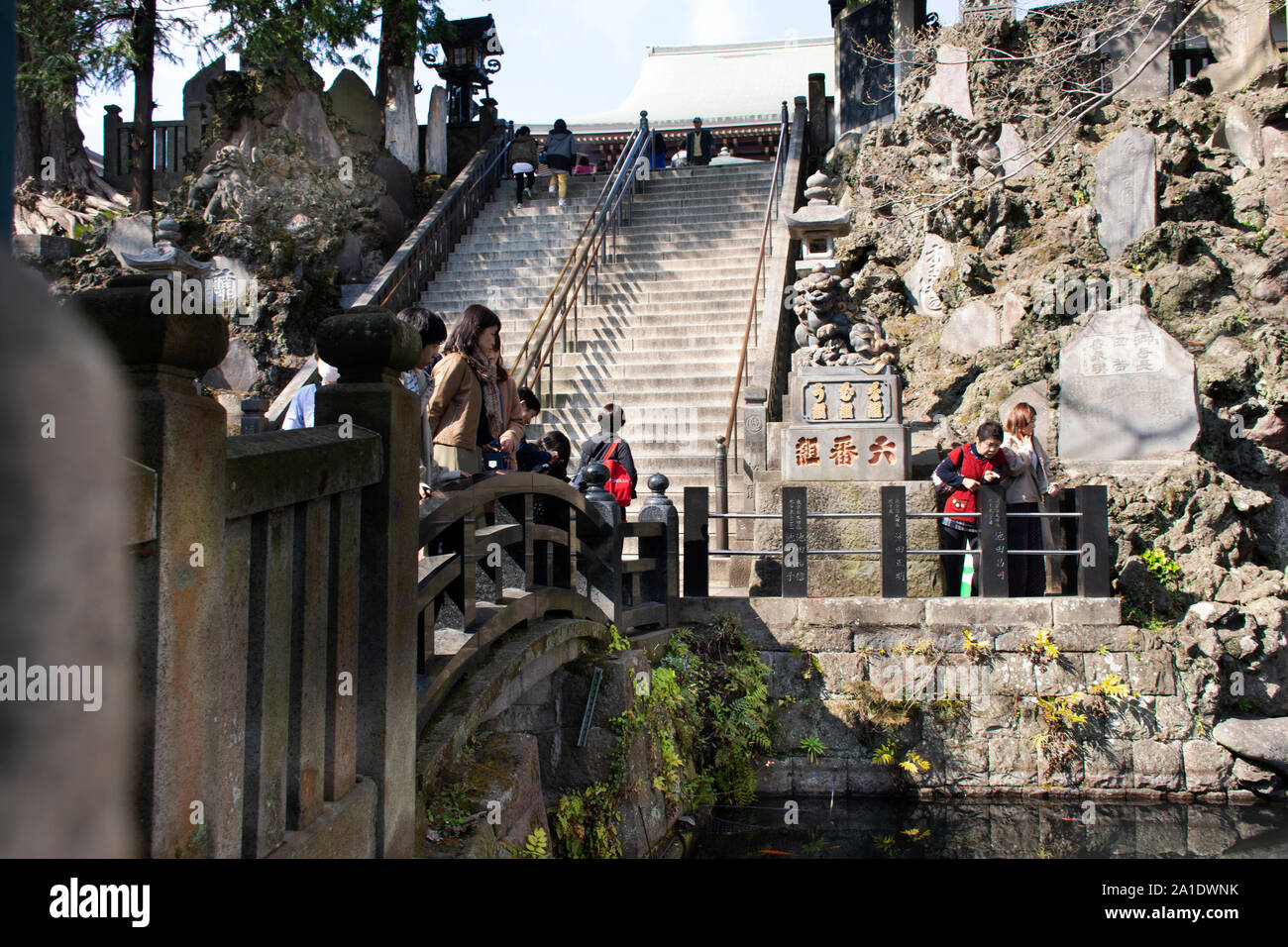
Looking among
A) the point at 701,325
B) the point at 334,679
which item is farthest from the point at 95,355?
the point at 701,325

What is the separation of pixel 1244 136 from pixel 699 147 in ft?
35.3

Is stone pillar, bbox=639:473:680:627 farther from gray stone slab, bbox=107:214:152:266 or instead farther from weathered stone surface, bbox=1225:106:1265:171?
gray stone slab, bbox=107:214:152:266

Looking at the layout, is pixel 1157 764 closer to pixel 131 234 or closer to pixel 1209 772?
pixel 1209 772

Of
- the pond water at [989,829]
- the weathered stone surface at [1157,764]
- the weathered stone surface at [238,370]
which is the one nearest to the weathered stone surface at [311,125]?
the weathered stone surface at [238,370]

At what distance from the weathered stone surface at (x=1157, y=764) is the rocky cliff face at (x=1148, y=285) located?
31.3 inches

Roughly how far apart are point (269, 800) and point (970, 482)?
6.65 metres

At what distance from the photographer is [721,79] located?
30.7m

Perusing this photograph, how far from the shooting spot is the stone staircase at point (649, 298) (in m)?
12.1

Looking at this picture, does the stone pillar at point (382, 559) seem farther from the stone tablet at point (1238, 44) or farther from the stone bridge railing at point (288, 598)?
the stone tablet at point (1238, 44)

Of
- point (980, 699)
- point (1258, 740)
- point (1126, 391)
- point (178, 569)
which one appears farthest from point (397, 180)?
point (178, 569)

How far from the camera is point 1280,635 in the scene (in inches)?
345

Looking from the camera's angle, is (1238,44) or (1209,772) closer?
(1209,772)

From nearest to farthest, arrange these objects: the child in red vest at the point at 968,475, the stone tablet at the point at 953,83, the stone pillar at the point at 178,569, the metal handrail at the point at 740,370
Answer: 1. the stone pillar at the point at 178,569
2. the child in red vest at the point at 968,475
3. the metal handrail at the point at 740,370
4. the stone tablet at the point at 953,83
